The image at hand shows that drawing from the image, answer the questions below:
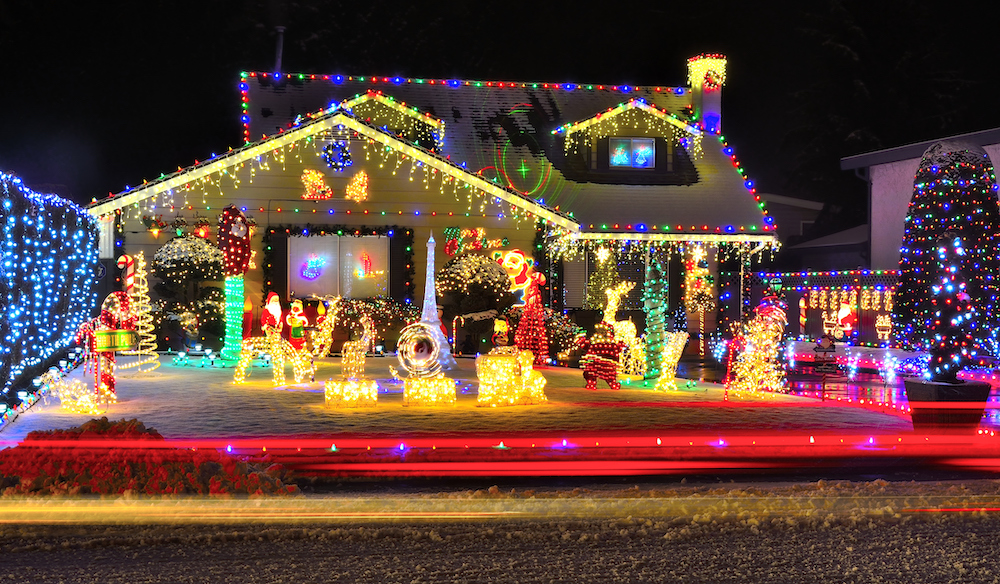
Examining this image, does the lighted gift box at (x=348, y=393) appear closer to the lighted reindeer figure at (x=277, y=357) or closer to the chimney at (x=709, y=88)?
the lighted reindeer figure at (x=277, y=357)

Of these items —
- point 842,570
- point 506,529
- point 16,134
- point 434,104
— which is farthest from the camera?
point 16,134

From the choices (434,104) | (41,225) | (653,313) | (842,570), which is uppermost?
(434,104)

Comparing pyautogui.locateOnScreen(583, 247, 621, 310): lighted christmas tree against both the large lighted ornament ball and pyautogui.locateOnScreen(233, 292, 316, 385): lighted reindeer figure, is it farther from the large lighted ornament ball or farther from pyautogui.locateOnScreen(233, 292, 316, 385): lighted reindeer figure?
the large lighted ornament ball

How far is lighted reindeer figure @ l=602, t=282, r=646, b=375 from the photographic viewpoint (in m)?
15.9

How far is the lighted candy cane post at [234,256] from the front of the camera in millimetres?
17500

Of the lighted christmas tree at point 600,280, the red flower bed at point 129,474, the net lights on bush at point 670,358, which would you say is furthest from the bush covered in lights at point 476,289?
the red flower bed at point 129,474

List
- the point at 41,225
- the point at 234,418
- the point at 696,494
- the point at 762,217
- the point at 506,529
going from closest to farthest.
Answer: the point at 506,529
the point at 696,494
the point at 234,418
the point at 41,225
the point at 762,217

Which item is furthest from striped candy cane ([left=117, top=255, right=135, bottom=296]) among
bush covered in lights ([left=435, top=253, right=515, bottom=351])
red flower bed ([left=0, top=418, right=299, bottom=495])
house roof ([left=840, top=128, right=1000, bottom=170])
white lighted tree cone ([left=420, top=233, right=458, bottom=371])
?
house roof ([left=840, top=128, right=1000, bottom=170])

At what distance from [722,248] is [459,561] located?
2074 cm

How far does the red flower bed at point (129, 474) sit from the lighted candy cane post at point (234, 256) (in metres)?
9.76

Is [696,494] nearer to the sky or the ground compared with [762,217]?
nearer to the ground

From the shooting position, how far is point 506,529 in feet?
21.8

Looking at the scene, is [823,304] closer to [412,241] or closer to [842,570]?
[412,241]

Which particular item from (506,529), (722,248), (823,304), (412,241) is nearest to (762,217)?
(722,248)
